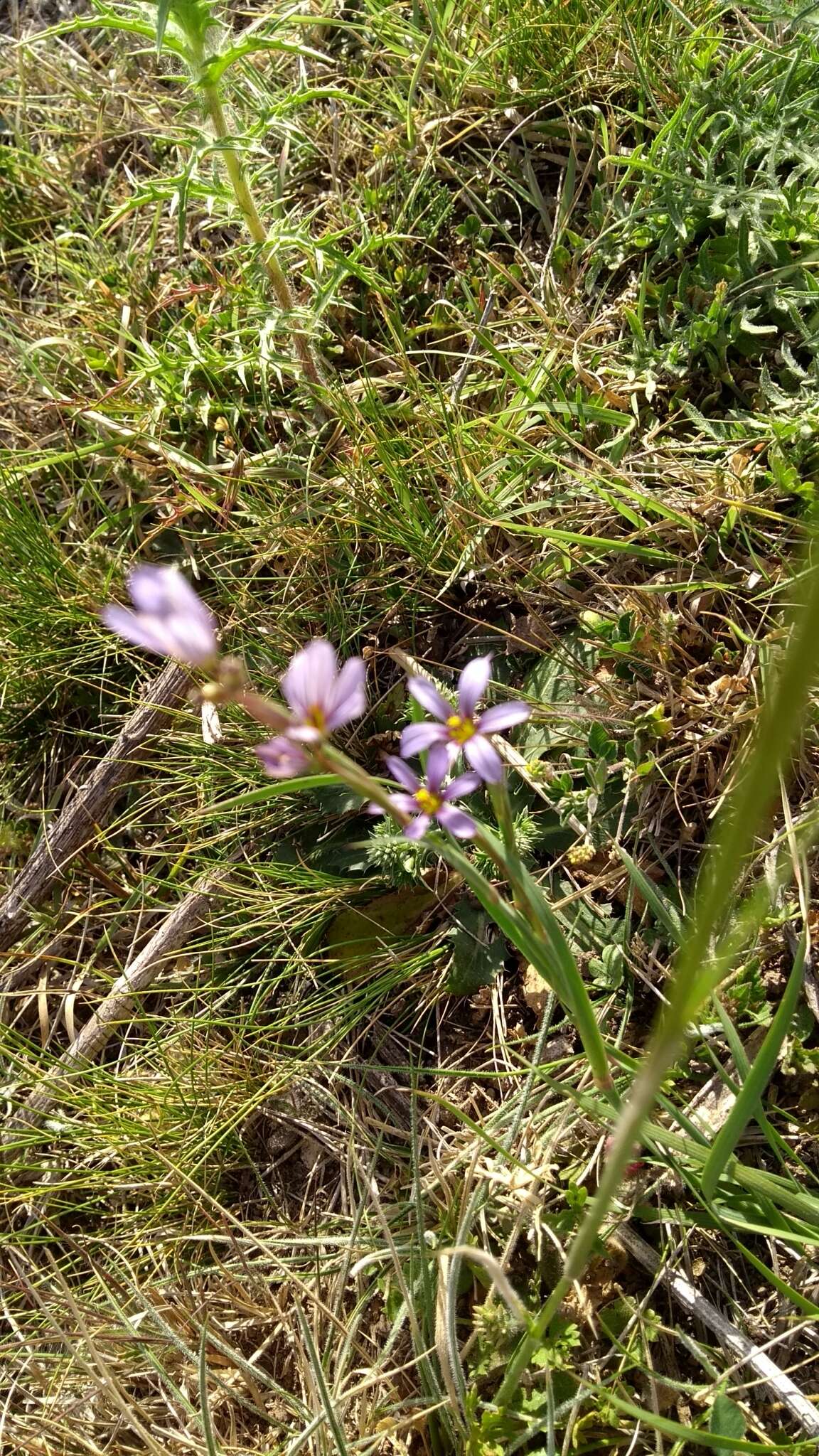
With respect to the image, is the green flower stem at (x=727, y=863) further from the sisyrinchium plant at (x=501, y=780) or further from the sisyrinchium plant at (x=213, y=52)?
the sisyrinchium plant at (x=213, y=52)

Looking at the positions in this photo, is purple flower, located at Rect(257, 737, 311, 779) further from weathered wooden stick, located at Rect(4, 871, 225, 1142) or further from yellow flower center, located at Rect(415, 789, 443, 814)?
weathered wooden stick, located at Rect(4, 871, 225, 1142)

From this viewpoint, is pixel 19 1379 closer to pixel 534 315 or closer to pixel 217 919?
pixel 217 919

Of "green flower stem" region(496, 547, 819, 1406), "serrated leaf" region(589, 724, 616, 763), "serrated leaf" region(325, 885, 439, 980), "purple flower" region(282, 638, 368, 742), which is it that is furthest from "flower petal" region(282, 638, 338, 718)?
"serrated leaf" region(325, 885, 439, 980)

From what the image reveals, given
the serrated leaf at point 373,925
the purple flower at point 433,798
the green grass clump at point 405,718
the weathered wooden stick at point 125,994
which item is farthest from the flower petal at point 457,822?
the weathered wooden stick at point 125,994

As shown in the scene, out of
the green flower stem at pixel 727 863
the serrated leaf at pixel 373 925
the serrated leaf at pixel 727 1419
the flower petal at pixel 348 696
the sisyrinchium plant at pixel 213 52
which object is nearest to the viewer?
the green flower stem at pixel 727 863

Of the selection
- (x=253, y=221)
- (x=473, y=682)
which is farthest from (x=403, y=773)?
(x=253, y=221)
